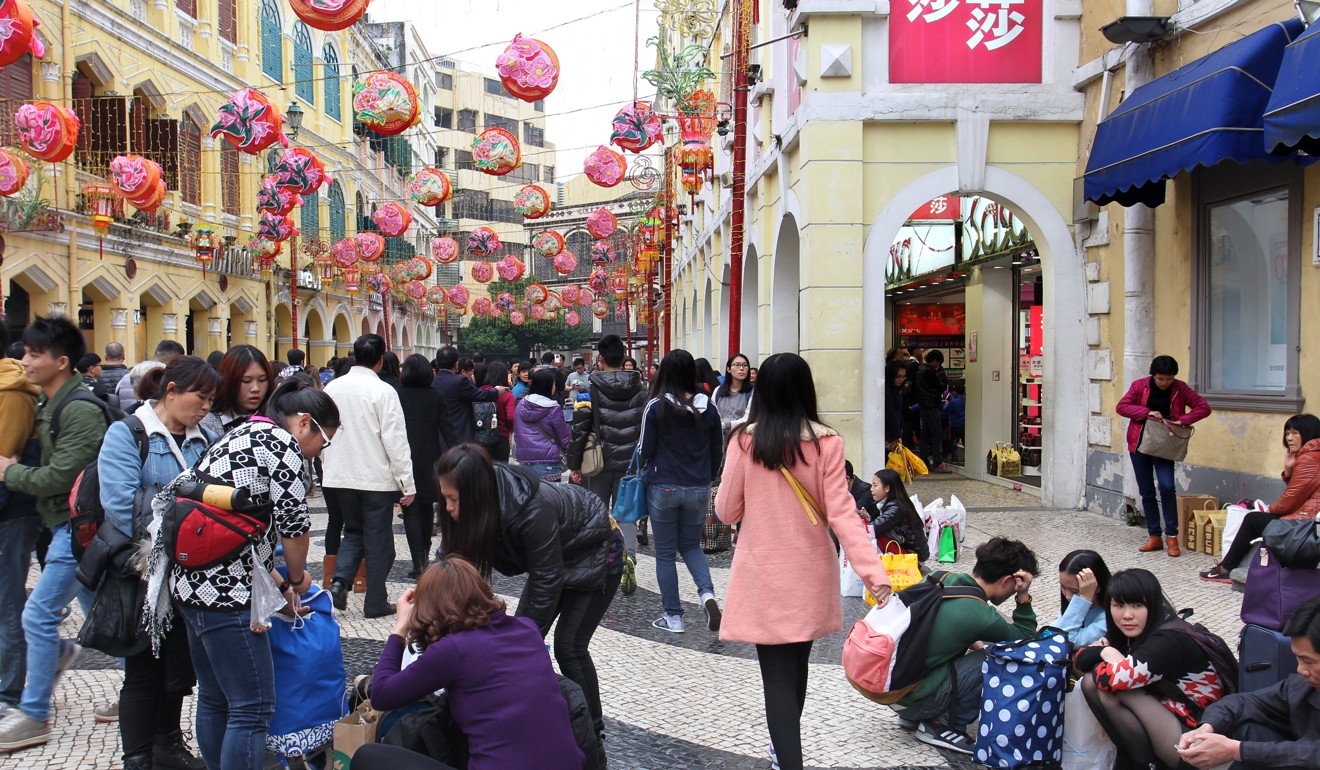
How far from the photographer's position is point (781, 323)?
13.8 m

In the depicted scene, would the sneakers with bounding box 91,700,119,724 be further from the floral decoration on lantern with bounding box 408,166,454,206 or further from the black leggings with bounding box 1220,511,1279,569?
the floral decoration on lantern with bounding box 408,166,454,206

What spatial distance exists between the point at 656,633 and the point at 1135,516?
5.50 meters

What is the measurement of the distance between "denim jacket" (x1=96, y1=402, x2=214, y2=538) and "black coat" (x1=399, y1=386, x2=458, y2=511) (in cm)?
367

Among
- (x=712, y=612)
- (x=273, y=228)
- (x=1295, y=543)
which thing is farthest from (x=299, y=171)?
(x=1295, y=543)

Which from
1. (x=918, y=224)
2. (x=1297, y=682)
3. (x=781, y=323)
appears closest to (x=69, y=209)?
(x=781, y=323)

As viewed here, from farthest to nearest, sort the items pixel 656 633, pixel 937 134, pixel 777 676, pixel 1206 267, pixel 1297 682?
1. pixel 937 134
2. pixel 1206 267
3. pixel 656 633
4. pixel 777 676
5. pixel 1297 682

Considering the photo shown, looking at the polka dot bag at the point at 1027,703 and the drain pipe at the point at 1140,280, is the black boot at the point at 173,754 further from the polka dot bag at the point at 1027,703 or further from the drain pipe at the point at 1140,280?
the drain pipe at the point at 1140,280

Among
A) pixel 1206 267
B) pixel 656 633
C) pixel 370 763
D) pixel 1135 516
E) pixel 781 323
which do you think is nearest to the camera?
pixel 370 763

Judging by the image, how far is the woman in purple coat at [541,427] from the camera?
830cm

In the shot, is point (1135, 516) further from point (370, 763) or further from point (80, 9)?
point (80, 9)

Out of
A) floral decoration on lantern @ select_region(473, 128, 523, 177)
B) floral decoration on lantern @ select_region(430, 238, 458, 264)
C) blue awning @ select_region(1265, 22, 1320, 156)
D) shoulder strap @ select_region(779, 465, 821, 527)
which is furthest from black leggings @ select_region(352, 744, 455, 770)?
floral decoration on lantern @ select_region(430, 238, 458, 264)

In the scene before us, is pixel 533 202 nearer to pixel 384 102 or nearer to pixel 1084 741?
pixel 384 102

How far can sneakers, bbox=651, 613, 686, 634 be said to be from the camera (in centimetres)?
646

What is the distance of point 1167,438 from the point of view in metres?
8.20
